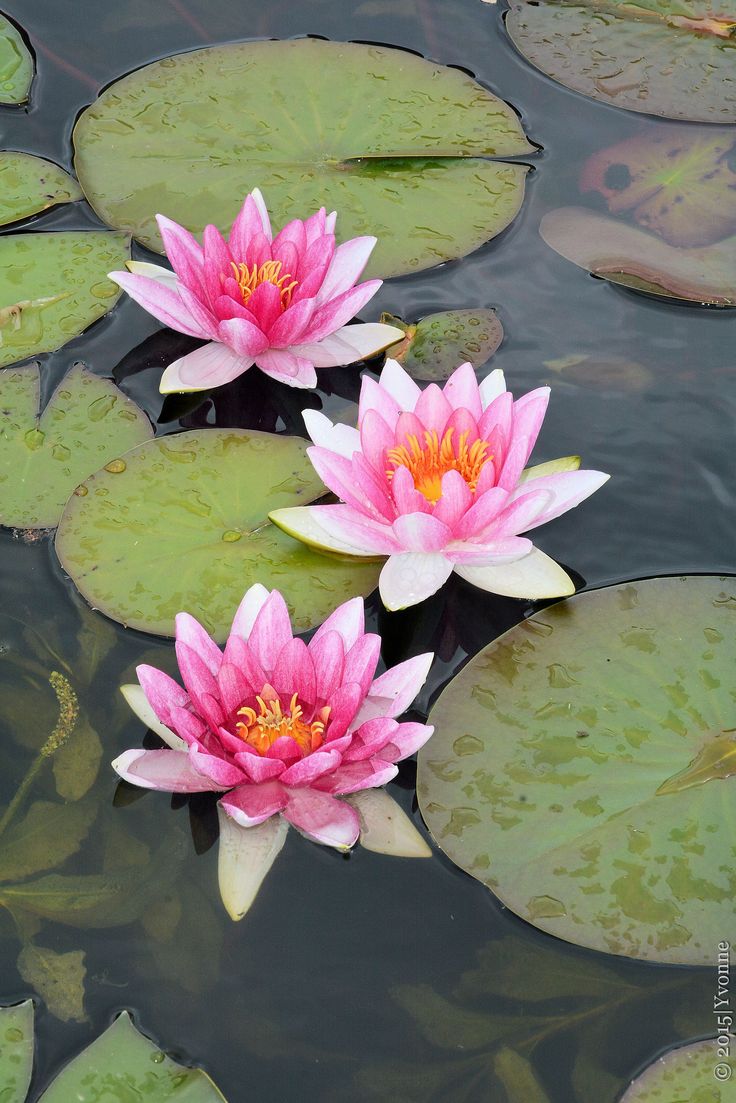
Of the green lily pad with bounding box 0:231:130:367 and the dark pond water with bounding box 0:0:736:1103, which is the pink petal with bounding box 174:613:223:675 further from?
the green lily pad with bounding box 0:231:130:367

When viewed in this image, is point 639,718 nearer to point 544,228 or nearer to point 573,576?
point 573,576

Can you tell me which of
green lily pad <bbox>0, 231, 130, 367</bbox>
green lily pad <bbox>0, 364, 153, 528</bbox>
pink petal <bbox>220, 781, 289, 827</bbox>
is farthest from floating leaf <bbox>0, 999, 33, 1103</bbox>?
green lily pad <bbox>0, 231, 130, 367</bbox>

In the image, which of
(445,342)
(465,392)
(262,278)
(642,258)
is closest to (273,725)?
(465,392)

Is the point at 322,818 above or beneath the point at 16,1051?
above

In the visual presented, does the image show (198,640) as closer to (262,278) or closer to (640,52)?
(262,278)

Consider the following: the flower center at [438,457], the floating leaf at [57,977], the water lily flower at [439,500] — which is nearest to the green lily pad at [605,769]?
the water lily flower at [439,500]

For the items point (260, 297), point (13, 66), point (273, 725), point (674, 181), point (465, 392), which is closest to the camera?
point (273, 725)

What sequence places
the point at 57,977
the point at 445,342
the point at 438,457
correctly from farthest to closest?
the point at 445,342, the point at 438,457, the point at 57,977
